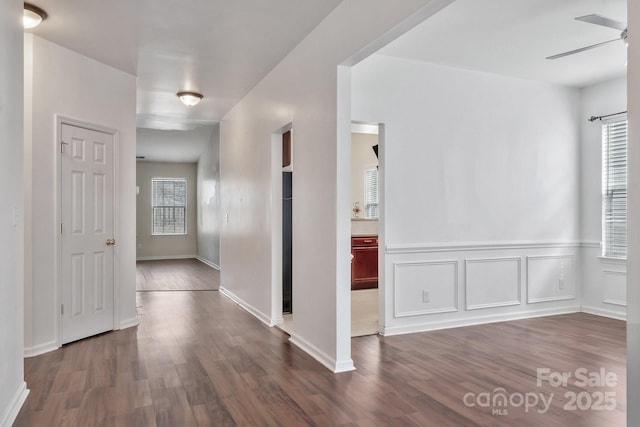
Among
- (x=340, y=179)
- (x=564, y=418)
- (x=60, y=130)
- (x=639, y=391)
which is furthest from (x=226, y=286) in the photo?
(x=639, y=391)

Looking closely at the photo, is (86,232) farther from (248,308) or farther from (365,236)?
(365,236)

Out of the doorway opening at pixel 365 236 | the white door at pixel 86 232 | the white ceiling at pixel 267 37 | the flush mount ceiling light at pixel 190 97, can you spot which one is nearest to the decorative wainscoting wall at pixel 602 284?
the white ceiling at pixel 267 37

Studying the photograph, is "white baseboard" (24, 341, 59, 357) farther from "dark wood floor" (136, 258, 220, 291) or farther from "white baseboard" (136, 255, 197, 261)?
"white baseboard" (136, 255, 197, 261)

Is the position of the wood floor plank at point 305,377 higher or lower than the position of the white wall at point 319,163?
lower

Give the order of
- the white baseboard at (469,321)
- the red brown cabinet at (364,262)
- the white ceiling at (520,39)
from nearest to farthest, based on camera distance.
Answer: the white ceiling at (520,39) < the white baseboard at (469,321) < the red brown cabinet at (364,262)

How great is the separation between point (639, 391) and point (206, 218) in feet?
34.5

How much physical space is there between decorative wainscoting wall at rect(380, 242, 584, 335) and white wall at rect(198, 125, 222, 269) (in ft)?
18.6

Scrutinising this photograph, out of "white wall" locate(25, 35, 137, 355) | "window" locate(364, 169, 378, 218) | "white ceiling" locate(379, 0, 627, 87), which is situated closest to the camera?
"white ceiling" locate(379, 0, 627, 87)

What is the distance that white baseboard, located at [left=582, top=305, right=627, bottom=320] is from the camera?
5.15 m

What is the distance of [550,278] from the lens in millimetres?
5418

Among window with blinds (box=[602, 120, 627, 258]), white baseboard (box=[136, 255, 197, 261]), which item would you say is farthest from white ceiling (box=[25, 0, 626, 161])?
white baseboard (box=[136, 255, 197, 261])

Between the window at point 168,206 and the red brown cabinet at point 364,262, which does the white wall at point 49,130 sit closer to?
the red brown cabinet at point 364,262

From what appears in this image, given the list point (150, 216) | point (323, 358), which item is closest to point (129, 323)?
point (323, 358)

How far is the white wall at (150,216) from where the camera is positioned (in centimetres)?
1258
